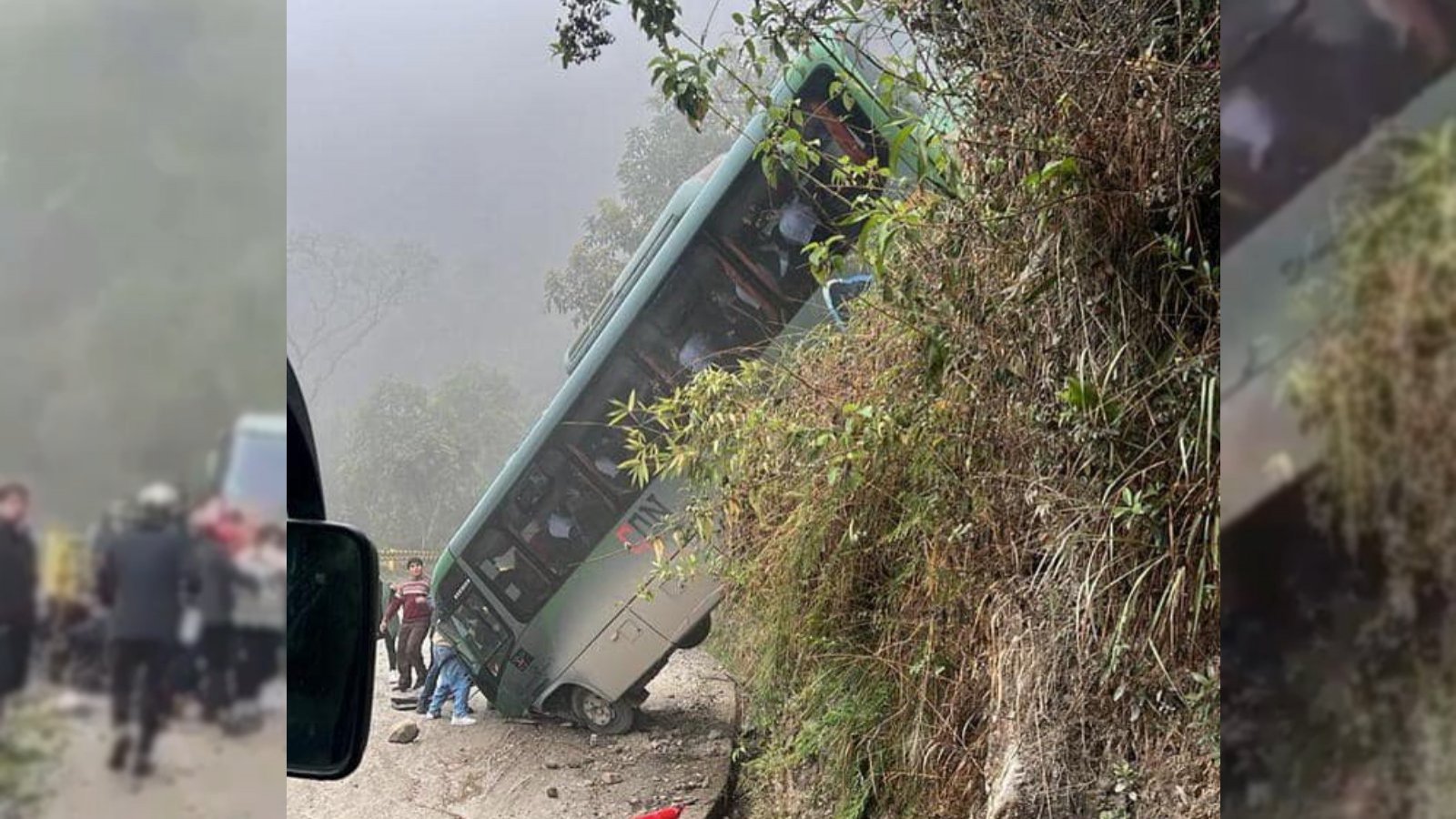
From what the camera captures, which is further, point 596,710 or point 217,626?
point 596,710

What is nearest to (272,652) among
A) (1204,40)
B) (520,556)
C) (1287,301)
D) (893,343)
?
(1287,301)

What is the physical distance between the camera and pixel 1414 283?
0.56m

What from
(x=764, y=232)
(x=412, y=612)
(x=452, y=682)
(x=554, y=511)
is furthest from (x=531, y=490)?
(x=764, y=232)

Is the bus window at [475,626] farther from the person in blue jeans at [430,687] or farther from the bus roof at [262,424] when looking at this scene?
the bus roof at [262,424]

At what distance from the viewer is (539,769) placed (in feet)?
16.9

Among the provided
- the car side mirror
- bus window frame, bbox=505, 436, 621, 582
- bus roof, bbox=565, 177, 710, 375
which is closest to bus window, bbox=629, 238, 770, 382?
bus roof, bbox=565, 177, 710, 375

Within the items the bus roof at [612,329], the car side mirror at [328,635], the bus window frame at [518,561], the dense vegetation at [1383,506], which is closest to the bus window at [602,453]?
the bus roof at [612,329]

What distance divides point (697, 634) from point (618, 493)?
797 millimetres

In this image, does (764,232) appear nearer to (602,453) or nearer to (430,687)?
(602,453)

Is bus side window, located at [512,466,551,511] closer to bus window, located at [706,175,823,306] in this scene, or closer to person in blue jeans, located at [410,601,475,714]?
person in blue jeans, located at [410,601,475,714]

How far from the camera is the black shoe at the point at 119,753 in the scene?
1.40 feet

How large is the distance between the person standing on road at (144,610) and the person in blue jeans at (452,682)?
540 centimetres

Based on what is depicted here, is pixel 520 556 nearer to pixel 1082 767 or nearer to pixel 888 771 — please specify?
pixel 888 771

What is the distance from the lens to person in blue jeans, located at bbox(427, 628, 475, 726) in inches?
219
